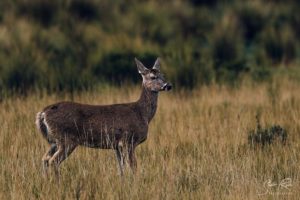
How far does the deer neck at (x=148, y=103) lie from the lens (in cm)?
902

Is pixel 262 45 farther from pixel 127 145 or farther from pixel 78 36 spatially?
pixel 127 145

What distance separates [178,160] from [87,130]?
41.4 inches

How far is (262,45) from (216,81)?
5.06 meters

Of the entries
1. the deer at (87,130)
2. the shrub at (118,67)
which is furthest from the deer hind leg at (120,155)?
the shrub at (118,67)

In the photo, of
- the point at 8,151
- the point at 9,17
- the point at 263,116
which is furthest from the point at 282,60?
the point at 8,151

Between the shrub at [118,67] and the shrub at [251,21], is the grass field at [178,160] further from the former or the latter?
the shrub at [251,21]

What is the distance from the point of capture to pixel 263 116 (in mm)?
11758

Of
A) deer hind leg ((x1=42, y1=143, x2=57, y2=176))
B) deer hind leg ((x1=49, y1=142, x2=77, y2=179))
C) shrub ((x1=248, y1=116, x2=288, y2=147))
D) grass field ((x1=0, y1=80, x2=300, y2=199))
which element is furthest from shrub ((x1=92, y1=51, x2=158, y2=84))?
deer hind leg ((x1=49, y1=142, x2=77, y2=179))

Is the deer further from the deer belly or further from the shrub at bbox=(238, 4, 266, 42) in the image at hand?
the shrub at bbox=(238, 4, 266, 42)

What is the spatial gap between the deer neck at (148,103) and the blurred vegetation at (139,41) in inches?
197

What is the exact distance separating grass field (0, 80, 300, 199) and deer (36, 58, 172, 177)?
0.58ft

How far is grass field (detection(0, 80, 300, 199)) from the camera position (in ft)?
24.8

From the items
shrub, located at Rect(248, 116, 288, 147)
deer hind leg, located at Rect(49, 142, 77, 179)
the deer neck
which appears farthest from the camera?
shrub, located at Rect(248, 116, 288, 147)

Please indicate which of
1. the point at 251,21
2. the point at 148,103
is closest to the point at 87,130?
the point at 148,103
